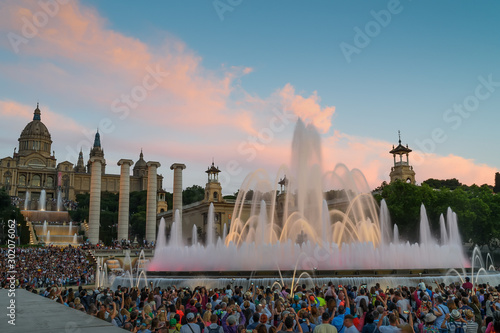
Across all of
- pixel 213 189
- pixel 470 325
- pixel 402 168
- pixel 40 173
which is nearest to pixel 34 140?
pixel 40 173

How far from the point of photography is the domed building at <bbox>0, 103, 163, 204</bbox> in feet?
507

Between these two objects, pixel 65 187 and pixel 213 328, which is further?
pixel 65 187

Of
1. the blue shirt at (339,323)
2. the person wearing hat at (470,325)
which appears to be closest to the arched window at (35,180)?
the blue shirt at (339,323)

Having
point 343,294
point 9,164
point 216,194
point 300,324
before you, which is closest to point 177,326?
point 300,324

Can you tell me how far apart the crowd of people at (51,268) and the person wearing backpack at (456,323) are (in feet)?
96.7

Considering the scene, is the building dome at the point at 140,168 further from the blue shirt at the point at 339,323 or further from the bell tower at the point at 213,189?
the blue shirt at the point at 339,323

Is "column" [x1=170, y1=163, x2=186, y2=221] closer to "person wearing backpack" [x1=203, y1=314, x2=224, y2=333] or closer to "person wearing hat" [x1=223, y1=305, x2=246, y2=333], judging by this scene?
"person wearing hat" [x1=223, y1=305, x2=246, y2=333]

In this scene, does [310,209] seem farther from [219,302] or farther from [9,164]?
[9,164]

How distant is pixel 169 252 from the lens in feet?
99.8

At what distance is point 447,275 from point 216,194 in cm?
7019

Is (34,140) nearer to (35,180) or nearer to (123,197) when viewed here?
(35,180)

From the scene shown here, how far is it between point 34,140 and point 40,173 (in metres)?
18.8

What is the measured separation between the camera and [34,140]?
17262cm

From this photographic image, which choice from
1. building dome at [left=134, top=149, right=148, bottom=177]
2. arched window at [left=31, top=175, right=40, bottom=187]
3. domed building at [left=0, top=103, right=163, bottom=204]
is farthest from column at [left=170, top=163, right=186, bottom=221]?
building dome at [left=134, top=149, right=148, bottom=177]
